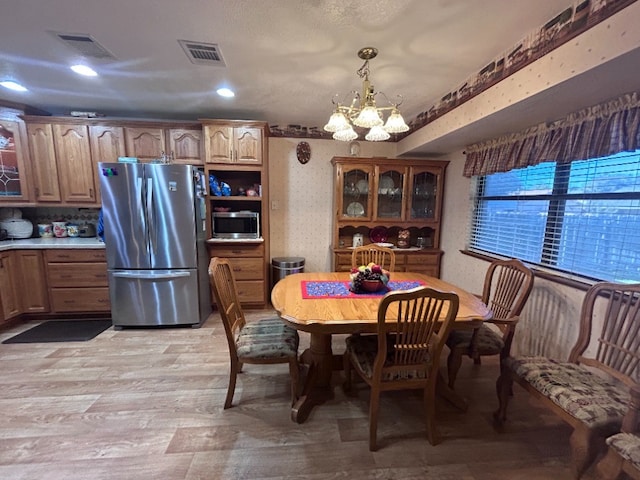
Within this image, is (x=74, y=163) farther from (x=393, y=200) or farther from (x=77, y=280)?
(x=393, y=200)

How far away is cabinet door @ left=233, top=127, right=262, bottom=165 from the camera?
3117mm

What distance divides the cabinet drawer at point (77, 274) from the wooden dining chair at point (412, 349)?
9.91 feet

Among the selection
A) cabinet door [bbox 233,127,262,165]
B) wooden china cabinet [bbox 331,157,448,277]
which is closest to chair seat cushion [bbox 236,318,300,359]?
wooden china cabinet [bbox 331,157,448,277]

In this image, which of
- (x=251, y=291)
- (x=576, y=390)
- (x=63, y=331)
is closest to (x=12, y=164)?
(x=63, y=331)

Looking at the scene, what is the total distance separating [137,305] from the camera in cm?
289

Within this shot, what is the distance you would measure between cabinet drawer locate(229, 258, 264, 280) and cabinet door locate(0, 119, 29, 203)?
239 cm

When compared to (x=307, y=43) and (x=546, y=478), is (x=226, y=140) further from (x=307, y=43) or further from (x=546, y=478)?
(x=546, y=478)

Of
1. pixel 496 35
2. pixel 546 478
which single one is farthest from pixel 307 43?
pixel 546 478

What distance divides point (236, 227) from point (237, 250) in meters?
0.28

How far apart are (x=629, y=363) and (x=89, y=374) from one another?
11.8ft

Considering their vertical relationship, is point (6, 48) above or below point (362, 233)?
above

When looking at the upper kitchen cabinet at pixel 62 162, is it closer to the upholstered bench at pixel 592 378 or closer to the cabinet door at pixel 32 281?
the cabinet door at pixel 32 281

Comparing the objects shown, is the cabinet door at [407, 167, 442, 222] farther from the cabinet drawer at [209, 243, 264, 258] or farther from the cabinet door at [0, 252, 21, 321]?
the cabinet door at [0, 252, 21, 321]

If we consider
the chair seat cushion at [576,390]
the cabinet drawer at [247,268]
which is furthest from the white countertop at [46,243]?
the chair seat cushion at [576,390]
